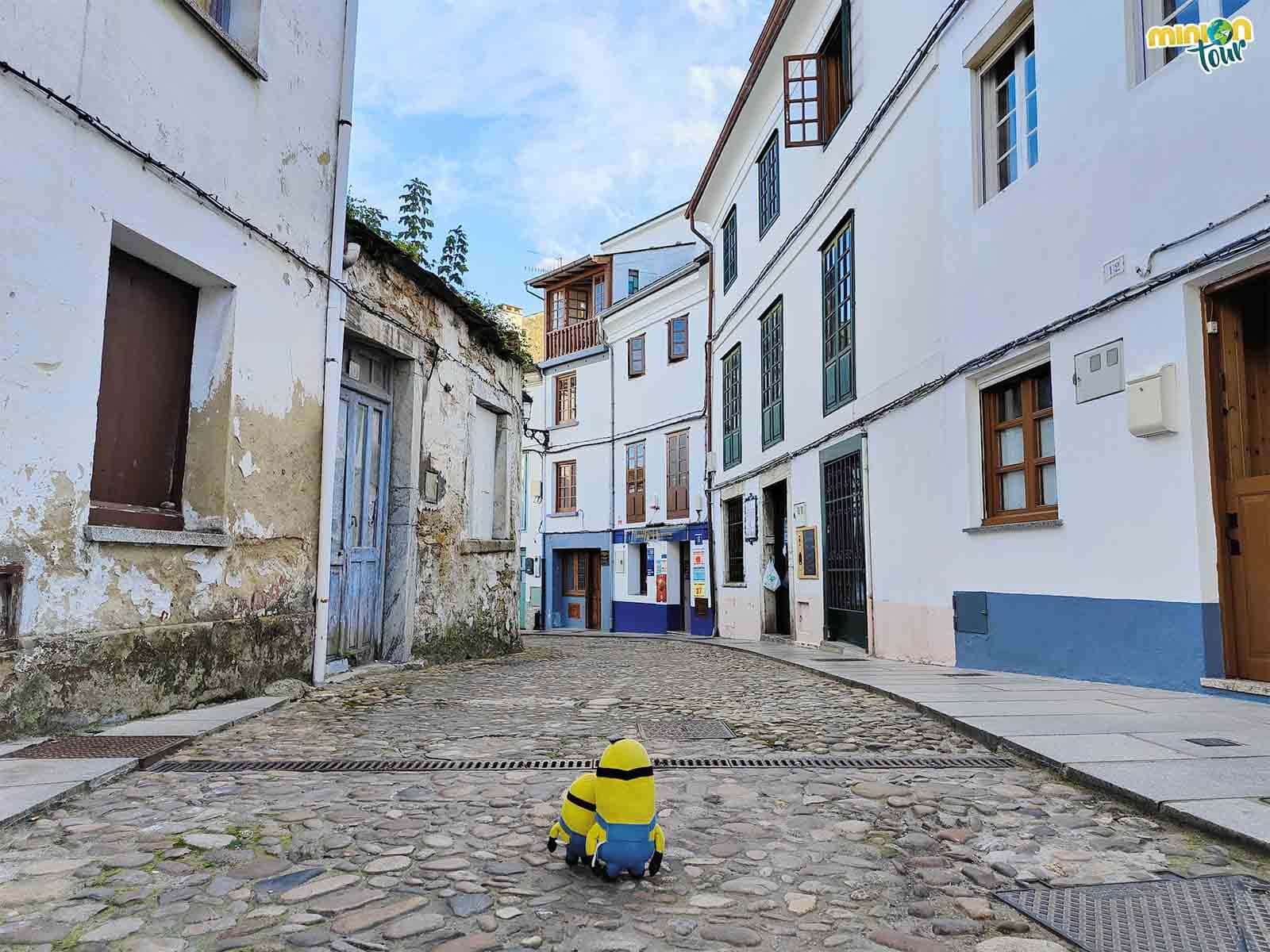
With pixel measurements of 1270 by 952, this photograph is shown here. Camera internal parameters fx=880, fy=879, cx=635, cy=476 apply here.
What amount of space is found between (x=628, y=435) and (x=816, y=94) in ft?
42.8

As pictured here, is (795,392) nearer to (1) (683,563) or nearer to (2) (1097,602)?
(2) (1097,602)

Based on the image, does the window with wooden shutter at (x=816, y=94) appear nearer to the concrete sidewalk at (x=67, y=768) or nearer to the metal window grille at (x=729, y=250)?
the metal window grille at (x=729, y=250)

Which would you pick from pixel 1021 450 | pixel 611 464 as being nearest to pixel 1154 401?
pixel 1021 450

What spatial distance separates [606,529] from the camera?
80.3ft

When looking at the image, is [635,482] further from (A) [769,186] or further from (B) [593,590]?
(A) [769,186]

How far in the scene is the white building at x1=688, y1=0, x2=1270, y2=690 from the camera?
502cm

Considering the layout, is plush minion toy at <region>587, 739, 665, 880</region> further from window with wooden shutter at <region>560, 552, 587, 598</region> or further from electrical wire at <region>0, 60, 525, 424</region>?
window with wooden shutter at <region>560, 552, 587, 598</region>

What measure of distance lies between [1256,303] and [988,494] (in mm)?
2699

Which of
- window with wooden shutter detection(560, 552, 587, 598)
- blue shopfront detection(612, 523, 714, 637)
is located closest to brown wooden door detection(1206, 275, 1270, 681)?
blue shopfront detection(612, 523, 714, 637)

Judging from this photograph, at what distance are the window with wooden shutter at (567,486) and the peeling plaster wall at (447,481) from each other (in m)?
14.7

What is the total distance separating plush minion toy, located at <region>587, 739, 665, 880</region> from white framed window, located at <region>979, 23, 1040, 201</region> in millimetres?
6142

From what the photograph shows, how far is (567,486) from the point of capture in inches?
1030

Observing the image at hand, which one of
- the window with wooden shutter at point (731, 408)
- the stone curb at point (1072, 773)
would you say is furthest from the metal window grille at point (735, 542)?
the stone curb at point (1072, 773)

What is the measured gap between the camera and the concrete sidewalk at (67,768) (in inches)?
120
